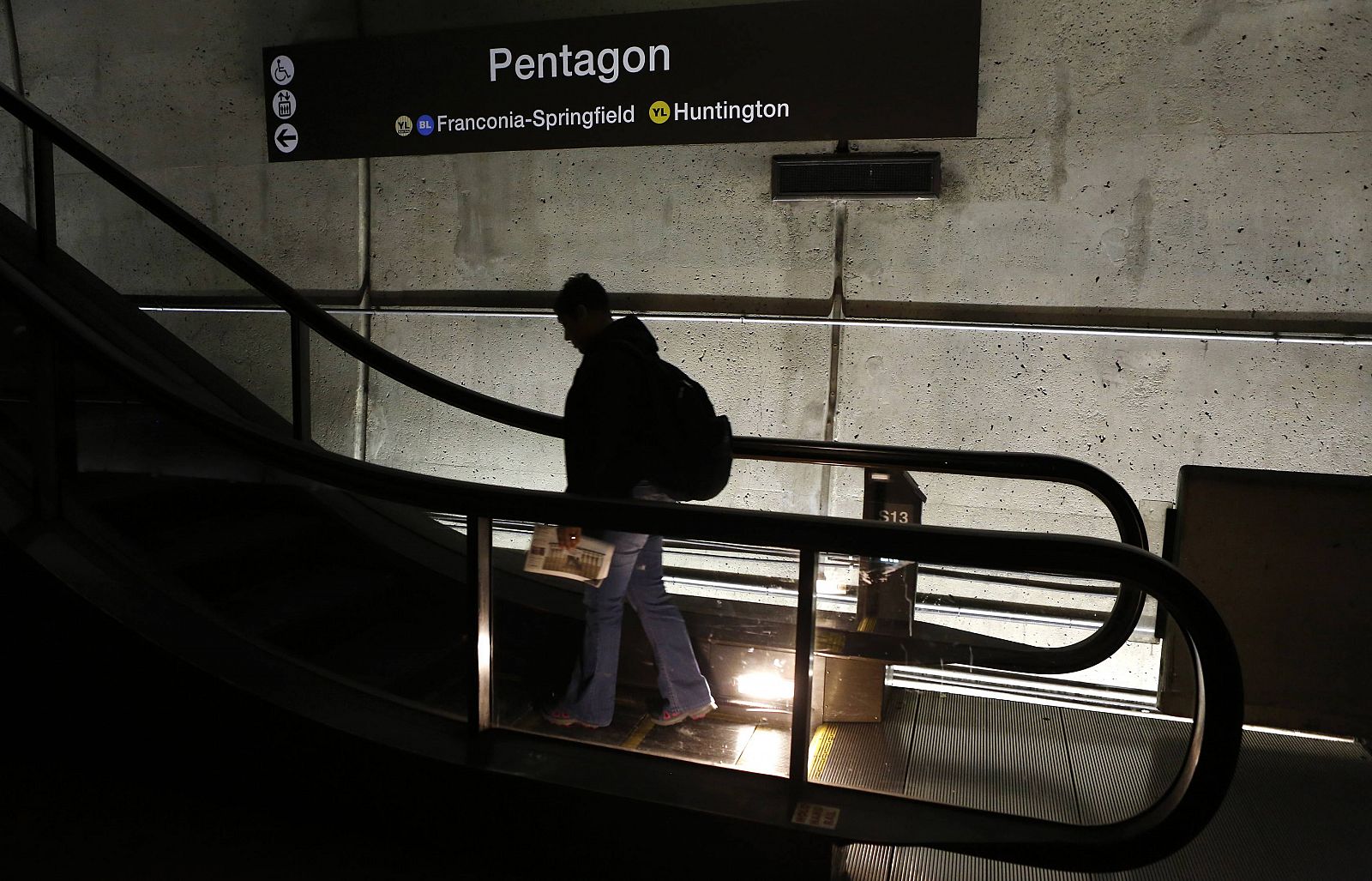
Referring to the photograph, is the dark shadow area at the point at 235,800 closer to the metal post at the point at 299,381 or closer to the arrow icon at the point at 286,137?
the metal post at the point at 299,381

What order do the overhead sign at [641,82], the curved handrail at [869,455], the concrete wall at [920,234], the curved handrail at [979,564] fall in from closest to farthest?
the curved handrail at [979,564]
the curved handrail at [869,455]
the concrete wall at [920,234]
the overhead sign at [641,82]

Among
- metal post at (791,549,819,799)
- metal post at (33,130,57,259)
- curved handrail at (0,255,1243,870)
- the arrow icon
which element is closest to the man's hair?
curved handrail at (0,255,1243,870)

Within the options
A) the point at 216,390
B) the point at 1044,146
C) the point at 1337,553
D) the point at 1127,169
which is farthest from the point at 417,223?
the point at 1337,553

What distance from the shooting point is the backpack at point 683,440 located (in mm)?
2205

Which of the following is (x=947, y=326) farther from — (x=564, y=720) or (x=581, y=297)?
(x=564, y=720)

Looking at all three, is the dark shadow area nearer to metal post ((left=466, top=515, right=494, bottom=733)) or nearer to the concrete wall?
metal post ((left=466, top=515, right=494, bottom=733))

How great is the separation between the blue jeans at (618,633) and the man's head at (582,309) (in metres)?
0.69

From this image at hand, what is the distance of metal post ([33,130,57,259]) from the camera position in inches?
115

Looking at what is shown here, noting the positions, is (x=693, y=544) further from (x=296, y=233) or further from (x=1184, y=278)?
(x=296, y=233)

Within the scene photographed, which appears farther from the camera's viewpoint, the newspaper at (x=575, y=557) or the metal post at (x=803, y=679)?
the newspaper at (x=575, y=557)

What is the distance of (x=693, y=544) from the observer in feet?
6.22

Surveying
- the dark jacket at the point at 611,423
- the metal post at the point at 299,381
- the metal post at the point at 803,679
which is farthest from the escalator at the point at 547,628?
the metal post at the point at 299,381

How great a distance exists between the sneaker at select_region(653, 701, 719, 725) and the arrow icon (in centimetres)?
353

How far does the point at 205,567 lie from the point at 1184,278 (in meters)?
3.51
